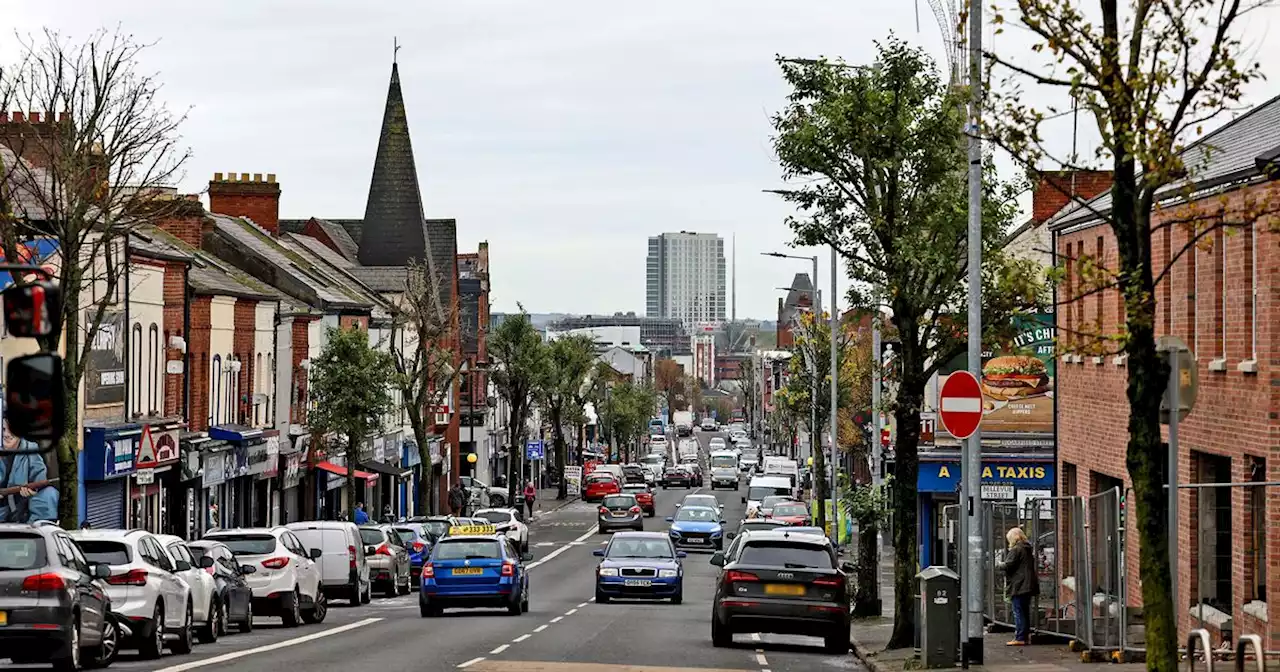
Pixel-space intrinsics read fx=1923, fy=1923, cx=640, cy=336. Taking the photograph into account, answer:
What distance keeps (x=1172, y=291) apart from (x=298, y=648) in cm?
1195

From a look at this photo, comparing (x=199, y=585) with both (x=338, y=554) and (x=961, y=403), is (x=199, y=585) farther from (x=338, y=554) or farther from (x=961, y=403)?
(x=338, y=554)

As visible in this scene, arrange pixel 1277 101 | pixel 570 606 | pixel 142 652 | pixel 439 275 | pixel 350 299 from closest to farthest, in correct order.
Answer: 1. pixel 142 652
2. pixel 1277 101
3. pixel 570 606
4. pixel 350 299
5. pixel 439 275

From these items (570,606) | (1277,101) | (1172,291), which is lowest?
(570,606)

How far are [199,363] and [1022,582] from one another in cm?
2899

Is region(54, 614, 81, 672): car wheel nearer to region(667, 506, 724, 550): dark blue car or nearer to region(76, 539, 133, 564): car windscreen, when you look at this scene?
region(76, 539, 133, 564): car windscreen

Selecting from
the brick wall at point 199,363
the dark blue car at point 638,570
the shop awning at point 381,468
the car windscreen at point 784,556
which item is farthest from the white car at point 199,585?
the shop awning at point 381,468

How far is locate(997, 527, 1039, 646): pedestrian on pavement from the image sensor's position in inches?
981

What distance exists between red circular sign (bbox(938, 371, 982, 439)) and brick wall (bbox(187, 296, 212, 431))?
101 feet

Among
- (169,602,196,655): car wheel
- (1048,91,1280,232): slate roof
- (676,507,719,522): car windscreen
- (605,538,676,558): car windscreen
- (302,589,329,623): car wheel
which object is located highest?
(1048,91,1280,232): slate roof

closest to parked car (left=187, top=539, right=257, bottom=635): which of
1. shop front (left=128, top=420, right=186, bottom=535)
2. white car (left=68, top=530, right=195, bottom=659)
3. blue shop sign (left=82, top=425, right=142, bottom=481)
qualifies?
white car (left=68, top=530, right=195, bottom=659)

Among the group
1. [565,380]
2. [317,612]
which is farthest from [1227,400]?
[565,380]

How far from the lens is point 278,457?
187 ft

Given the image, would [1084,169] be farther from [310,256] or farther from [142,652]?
[310,256]

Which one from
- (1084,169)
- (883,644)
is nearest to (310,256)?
(883,644)
